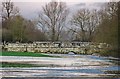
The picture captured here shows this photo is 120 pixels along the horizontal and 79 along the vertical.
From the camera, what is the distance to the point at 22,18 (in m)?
14.0

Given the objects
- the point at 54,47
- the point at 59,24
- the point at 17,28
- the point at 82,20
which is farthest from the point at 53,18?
the point at 17,28

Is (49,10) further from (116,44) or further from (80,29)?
(116,44)

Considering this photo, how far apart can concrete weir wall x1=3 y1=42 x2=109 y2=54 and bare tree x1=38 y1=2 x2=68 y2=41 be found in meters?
0.56

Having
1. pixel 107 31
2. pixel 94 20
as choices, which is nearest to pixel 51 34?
pixel 94 20

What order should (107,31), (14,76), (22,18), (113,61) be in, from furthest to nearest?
(22,18) < (107,31) < (113,61) < (14,76)

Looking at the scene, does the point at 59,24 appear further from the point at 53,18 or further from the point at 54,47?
the point at 54,47

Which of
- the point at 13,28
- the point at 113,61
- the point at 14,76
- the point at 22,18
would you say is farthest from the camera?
the point at 22,18

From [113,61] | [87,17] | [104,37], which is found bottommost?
[113,61]

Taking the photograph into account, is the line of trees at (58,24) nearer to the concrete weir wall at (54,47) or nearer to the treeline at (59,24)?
the treeline at (59,24)

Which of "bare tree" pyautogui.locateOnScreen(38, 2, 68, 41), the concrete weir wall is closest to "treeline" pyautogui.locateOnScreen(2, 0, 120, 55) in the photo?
"bare tree" pyautogui.locateOnScreen(38, 2, 68, 41)

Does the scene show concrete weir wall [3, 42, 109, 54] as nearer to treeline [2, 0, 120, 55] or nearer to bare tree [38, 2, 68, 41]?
treeline [2, 0, 120, 55]

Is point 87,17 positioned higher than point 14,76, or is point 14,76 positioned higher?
point 87,17

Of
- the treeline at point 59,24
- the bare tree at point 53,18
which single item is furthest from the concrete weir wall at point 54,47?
the bare tree at point 53,18

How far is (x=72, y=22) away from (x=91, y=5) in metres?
1.19
